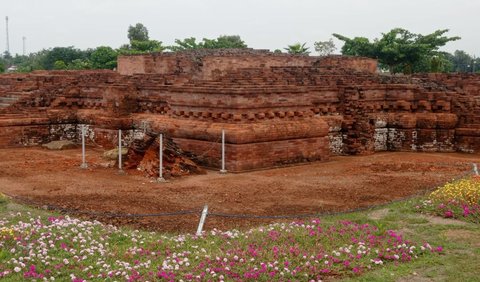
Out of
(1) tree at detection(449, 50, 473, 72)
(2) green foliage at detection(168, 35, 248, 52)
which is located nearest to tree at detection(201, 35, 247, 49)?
(2) green foliage at detection(168, 35, 248, 52)

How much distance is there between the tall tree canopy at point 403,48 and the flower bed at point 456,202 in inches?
1088

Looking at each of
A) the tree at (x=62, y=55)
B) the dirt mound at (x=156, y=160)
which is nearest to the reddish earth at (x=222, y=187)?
the dirt mound at (x=156, y=160)

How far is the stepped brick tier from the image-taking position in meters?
14.0

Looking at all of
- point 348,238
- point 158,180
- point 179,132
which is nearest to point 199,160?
point 179,132

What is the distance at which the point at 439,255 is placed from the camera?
7.16 metres

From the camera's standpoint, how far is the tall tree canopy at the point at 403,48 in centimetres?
3744

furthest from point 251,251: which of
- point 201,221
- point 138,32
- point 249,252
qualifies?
point 138,32

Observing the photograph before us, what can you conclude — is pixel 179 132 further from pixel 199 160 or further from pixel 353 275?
pixel 353 275

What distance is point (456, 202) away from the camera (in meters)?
9.17

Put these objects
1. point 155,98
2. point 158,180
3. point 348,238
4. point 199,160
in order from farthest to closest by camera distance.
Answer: point 155,98 → point 199,160 → point 158,180 → point 348,238

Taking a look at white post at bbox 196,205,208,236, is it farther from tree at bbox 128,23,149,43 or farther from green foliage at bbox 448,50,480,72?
green foliage at bbox 448,50,480,72

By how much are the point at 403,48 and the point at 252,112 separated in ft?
86.1

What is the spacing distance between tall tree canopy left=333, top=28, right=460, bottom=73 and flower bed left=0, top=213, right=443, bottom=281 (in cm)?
3034

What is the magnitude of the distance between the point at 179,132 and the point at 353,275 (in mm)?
8686
